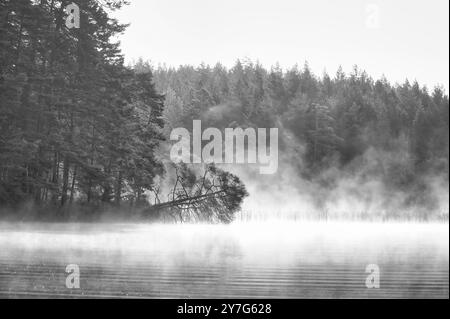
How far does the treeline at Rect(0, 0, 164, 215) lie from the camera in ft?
64.5

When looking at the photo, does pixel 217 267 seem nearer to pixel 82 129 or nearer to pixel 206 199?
pixel 206 199

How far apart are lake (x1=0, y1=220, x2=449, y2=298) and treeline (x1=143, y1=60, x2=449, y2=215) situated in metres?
27.2

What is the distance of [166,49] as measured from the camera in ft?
141

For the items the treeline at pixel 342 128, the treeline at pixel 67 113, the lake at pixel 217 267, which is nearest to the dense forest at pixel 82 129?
the treeline at pixel 67 113

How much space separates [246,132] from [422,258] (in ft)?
121

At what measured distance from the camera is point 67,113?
21.1 meters

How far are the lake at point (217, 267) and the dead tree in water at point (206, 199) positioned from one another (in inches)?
278

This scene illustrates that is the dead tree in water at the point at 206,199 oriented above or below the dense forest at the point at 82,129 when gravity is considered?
below

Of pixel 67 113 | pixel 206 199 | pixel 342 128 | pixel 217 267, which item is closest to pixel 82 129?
pixel 67 113

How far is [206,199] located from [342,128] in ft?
107

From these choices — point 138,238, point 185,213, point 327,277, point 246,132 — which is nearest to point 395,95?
point 246,132

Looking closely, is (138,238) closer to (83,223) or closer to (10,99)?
(83,223)

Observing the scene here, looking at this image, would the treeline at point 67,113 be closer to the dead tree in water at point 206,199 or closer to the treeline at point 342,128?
the dead tree in water at point 206,199

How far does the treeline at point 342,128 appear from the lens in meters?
46.1
